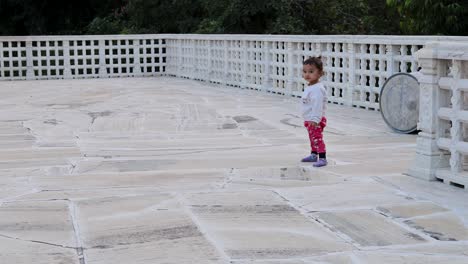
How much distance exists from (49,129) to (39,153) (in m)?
1.76

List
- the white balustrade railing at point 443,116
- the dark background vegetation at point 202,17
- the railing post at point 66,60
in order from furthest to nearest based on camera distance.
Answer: the dark background vegetation at point 202,17 → the railing post at point 66,60 → the white balustrade railing at point 443,116

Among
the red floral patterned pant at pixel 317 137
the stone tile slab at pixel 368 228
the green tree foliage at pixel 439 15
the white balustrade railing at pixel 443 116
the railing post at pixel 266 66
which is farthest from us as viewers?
the railing post at pixel 266 66

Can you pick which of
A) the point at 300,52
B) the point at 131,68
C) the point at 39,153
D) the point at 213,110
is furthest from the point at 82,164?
the point at 131,68

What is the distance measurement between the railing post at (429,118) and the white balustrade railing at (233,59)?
120 inches

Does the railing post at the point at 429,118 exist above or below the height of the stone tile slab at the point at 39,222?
above

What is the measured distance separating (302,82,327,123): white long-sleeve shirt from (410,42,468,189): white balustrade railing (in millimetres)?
975

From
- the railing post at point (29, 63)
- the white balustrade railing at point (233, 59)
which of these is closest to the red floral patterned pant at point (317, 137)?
the white balustrade railing at point (233, 59)

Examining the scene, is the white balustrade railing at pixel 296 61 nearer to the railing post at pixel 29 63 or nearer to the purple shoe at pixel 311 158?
the purple shoe at pixel 311 158

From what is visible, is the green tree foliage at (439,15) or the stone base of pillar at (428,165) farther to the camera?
the green tree foliage at (439,15)

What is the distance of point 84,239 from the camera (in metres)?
4.02

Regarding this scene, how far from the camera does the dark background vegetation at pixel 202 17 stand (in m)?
19.8

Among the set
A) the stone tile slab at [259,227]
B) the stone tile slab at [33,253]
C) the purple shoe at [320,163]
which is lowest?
the purple shoe at [320,163]

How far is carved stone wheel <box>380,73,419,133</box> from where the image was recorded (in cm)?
788

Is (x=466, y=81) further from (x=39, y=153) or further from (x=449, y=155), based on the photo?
(x=39, y=153)
